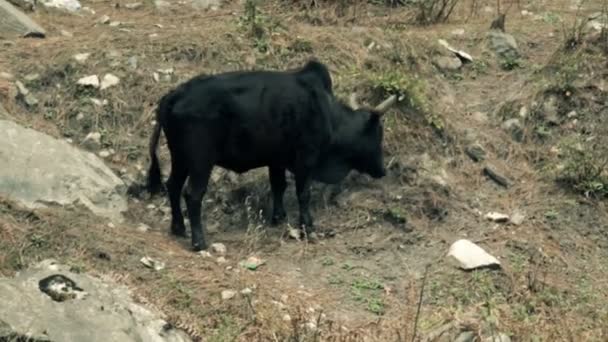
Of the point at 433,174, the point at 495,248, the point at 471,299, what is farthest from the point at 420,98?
the point at 471,299

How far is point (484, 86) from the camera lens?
11766mm

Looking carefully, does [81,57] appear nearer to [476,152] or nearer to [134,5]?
[134,5]

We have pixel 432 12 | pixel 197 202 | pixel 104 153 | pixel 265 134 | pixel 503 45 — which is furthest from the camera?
pixel 432 12

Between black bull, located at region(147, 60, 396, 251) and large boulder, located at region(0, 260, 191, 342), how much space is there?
5.58 ft

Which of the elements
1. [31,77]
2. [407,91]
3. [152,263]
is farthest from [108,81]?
[152,263]

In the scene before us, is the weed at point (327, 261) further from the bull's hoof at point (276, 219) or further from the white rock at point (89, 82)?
the white rock at point (89, 82)

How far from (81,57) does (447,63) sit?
3.64m

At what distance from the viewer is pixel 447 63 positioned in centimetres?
1190

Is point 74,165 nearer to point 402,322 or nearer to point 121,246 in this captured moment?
point 121,246

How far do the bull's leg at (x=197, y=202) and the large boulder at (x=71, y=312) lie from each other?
157 centimetres

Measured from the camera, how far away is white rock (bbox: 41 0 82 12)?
43.3 feet

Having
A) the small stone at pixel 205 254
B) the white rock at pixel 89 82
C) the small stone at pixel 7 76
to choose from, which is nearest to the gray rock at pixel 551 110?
the small stone at pixel 205 254

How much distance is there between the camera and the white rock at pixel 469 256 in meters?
9.04

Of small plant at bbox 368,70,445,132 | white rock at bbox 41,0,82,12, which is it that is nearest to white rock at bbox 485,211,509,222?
small plant at bbox 368,70,445,132
